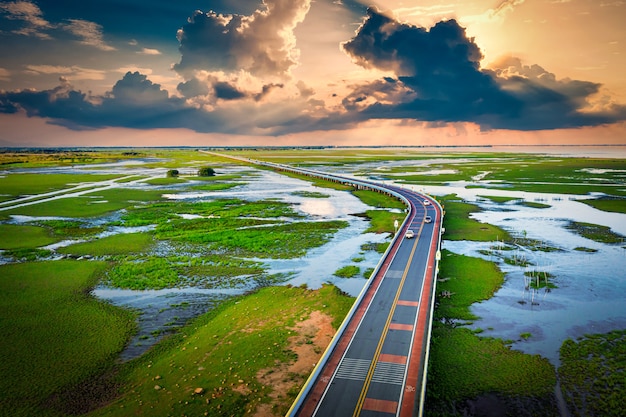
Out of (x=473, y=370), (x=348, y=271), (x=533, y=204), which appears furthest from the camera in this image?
(x=533, y=204)

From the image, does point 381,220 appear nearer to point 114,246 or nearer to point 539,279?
point 539,279

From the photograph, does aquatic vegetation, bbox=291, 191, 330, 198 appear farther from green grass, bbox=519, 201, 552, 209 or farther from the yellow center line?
the yellow center line

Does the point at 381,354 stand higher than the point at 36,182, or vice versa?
the point at 381,354

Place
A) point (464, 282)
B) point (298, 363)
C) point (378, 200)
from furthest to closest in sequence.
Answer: point (378, 200) → point (464, 282) → point (298, 363)

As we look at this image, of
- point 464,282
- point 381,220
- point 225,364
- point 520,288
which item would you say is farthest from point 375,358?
point 381,220

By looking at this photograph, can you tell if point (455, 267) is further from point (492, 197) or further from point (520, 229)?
point (492, 197)

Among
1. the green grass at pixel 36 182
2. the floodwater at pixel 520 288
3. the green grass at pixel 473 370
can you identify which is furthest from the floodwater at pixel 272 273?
the green grass at pixel 36 182

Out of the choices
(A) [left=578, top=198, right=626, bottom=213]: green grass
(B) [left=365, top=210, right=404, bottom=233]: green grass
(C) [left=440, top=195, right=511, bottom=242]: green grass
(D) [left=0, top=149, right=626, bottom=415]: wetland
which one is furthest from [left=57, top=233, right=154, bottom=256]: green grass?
(A) [left=578, top=198, right=626, bottom=213]: green grass
